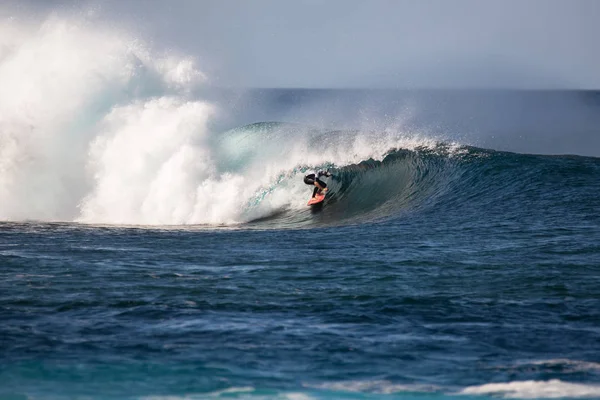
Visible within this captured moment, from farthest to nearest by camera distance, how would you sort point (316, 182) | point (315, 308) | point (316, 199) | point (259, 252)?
point (316, 182), point (316, 199), point (259, 252), point (315, 308)

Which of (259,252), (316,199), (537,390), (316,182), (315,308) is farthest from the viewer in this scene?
(316,182)

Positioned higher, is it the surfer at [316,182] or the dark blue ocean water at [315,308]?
the surfer at [316,182]

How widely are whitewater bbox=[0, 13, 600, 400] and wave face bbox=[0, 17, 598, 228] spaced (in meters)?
0.06

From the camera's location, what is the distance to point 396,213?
16.4 m

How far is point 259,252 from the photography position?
11930mm

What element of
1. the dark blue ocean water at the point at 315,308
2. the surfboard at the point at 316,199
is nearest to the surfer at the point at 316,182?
the surfboard at the point at 316,199

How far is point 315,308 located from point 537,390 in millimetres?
2892

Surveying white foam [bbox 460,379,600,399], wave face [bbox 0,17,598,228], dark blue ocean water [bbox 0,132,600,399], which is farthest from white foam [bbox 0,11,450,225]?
white foam [bbox 460,379,600,399]

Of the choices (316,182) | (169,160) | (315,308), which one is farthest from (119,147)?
(315,308)

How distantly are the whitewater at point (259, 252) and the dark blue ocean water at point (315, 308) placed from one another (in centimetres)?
3

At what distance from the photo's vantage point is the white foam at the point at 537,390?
581 centimetres

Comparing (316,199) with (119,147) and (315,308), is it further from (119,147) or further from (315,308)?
(315,308)

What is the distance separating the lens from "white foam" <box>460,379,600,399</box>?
229 inches

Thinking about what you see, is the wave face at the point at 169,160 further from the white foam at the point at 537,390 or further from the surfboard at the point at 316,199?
the white foam at the point at 537,390
